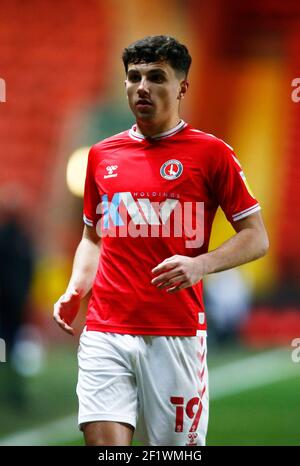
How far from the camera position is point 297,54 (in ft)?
45.4

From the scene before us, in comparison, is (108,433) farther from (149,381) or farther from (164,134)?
(164,134)

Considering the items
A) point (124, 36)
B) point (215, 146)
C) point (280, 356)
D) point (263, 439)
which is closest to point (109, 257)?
point (215, 146)

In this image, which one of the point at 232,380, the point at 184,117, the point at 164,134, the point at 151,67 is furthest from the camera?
the point at 184,117

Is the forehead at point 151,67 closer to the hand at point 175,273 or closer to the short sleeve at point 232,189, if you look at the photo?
the short sleeve at point 232,189

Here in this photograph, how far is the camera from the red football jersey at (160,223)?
3869 millimetres

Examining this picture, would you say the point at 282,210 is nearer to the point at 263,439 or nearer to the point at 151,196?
the point at 263,439

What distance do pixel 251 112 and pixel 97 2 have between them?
8.61 feet

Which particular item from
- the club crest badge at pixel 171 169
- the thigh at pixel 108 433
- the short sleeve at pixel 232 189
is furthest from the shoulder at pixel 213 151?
the thigh at pixel 108 433

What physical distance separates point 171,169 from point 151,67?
1.36 feet

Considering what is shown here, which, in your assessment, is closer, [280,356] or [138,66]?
[138,66]

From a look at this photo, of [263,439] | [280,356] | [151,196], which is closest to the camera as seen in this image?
[151,196]

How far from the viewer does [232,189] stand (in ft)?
12.8

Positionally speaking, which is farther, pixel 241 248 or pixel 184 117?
pixel 184 117

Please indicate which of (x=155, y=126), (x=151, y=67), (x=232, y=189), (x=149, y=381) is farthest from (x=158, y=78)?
(x=149, y=381)
